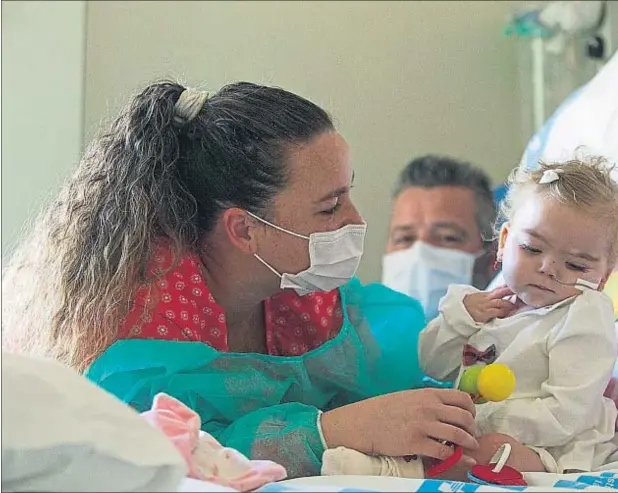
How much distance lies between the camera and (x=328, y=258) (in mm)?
1424

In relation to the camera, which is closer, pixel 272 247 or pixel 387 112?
pixel 272 247

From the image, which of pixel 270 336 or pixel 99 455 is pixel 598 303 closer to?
pixel 270 336

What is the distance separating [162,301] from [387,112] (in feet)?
4.58

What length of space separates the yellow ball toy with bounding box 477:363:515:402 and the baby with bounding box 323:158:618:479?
2cm

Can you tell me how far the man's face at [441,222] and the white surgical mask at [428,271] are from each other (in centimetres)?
3

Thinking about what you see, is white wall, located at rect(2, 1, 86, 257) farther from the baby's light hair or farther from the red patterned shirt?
the baby's light hair

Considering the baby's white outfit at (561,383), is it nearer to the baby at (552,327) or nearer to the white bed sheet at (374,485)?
the baby at (552,327)

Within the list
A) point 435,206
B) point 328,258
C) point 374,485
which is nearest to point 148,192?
point 328,258

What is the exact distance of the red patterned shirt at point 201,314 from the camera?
4.28 feet

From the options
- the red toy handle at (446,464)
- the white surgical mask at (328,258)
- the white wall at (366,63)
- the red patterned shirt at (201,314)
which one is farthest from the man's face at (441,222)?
the red toy handle at (446,464)

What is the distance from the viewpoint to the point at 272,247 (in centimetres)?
143

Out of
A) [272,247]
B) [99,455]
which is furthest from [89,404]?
[272,247]

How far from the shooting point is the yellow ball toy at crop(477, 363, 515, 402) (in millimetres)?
1279

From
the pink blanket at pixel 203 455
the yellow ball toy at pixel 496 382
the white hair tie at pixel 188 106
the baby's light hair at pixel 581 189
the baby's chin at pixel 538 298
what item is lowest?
the yellow ball toy at pixel 496 382
